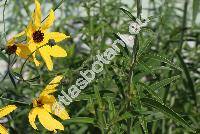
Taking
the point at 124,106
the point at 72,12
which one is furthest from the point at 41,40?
the point at 72,12

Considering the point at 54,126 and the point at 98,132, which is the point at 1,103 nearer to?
the point at 54,126

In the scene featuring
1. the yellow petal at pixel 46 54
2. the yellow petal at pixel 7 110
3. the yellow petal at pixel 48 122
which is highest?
the yellow petal at pixel 46 54

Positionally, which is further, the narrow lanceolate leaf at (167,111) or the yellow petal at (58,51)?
the yellow petal at (58,51)

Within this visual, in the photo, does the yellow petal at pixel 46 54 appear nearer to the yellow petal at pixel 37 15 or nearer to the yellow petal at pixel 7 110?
the yellow petal at pixel 37 15

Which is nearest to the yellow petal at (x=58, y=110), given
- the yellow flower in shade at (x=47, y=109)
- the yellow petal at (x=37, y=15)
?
the yellow flower in shade at (x=47, y=109)

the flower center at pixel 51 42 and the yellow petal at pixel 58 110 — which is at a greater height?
the flower center at pixel 51 42

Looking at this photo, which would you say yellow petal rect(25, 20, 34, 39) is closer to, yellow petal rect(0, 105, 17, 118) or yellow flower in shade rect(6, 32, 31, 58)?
yellow flower in shade rect(6, 32, 31, 58)

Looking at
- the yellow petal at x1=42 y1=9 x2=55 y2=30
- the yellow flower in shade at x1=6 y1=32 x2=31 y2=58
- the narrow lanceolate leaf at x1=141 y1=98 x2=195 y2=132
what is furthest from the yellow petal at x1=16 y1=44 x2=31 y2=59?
the narrow lanceolate leaf at x1=141 y1=98 x2=195 y2=132

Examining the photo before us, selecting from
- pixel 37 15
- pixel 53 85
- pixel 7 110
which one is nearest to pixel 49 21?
pixel 37 15
